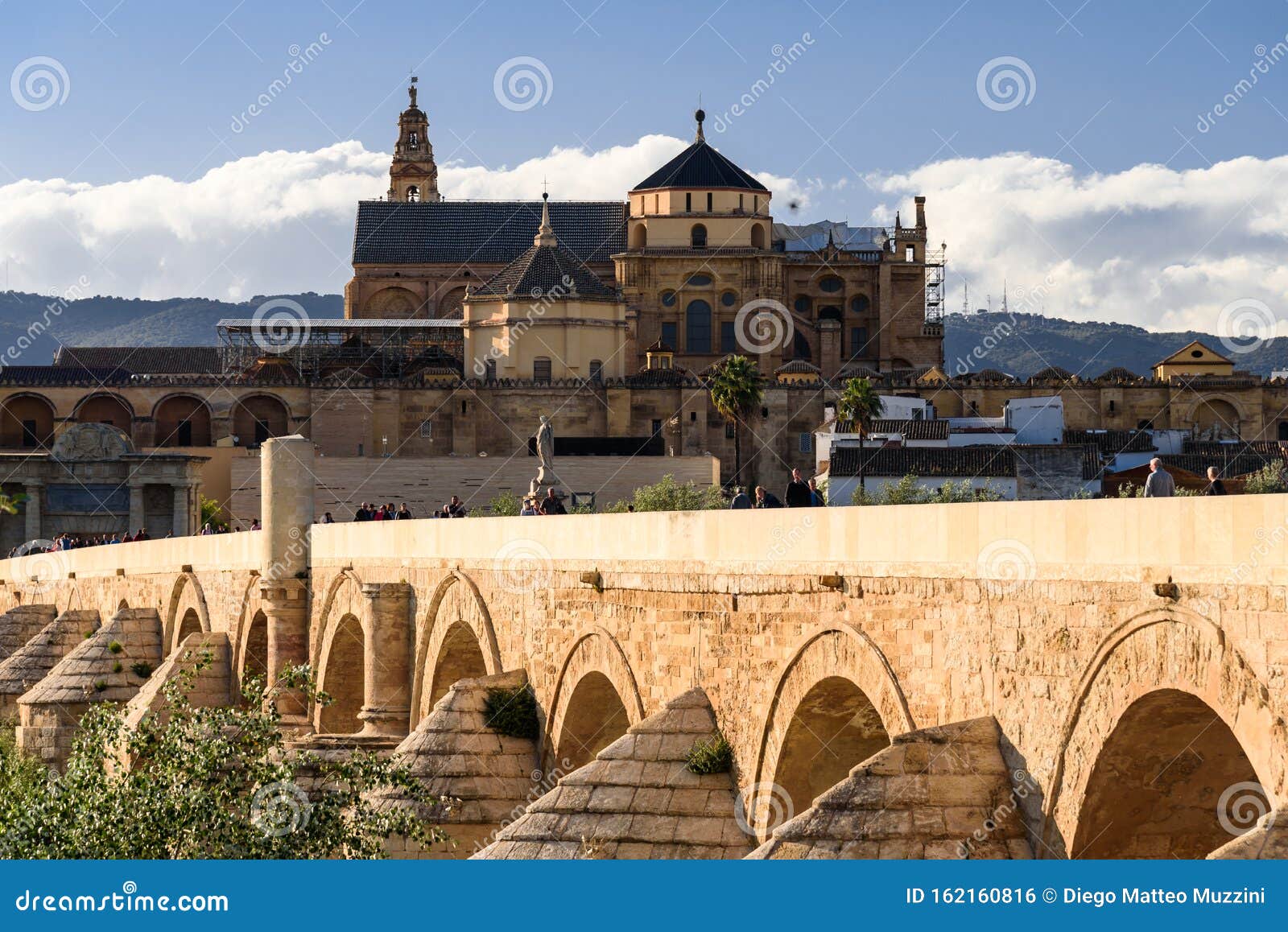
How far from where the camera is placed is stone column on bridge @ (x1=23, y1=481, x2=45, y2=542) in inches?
3031

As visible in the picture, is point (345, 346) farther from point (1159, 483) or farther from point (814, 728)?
point (814, 728)

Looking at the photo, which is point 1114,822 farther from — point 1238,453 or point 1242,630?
point 1238,453

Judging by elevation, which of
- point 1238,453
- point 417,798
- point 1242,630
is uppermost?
point 1238,453

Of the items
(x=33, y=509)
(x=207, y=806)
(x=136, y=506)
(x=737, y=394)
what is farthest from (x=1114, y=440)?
(x=207, y=806)

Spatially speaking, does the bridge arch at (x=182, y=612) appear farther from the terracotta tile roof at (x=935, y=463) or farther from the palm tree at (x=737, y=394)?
the palm tree at (x=737, y=394)

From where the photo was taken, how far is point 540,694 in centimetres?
1956

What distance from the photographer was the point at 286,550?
28859 millimetres

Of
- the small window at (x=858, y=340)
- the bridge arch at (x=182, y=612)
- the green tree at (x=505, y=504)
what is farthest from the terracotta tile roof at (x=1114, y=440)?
the bridge arch at (x=182, y=612)

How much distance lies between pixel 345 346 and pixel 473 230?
38.8ft

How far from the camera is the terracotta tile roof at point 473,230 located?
9731 cm

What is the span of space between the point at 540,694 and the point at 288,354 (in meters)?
72.8

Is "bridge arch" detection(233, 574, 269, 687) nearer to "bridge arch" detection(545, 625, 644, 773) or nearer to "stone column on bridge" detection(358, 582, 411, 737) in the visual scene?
"stone column on bridge" detection(358, 582, 411, 737)

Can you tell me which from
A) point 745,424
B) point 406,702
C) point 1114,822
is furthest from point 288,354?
point 1114,822

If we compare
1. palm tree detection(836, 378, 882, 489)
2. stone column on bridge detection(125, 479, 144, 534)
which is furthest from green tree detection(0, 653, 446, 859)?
stone column on bridge detection(125, 479, 144, 534)
